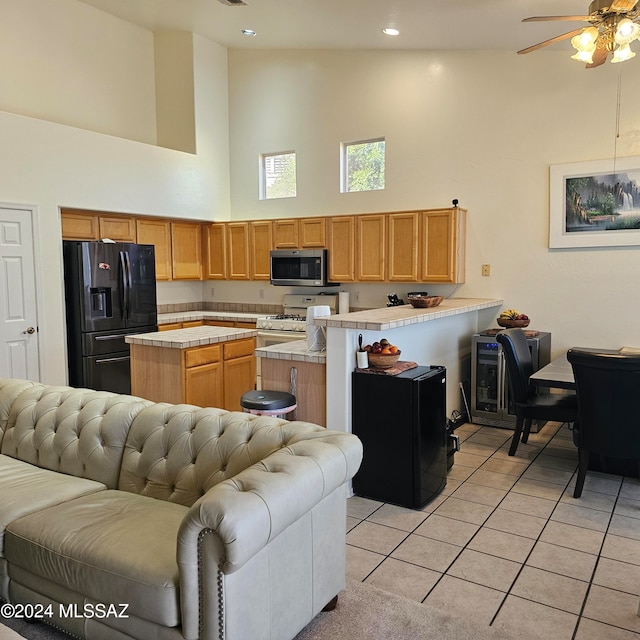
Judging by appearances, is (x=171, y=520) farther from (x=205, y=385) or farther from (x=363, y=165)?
(x=363, y=165)

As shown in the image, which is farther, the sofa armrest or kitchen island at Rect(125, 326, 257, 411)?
kitchen island at Rect(125, 326, 257, 411)

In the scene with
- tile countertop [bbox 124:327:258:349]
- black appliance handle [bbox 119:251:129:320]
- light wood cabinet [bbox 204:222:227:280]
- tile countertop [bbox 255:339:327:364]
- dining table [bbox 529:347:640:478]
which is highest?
light wood cabinet [bbox 204:222:227:280]

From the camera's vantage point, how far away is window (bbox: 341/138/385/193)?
242 inches

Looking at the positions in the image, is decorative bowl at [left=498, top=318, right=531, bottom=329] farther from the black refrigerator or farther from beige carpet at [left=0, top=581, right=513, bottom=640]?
the black refrigerator

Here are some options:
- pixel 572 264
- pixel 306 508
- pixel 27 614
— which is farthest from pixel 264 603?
pixel 572 264

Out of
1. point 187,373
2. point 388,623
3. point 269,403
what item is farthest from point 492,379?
point 388,623

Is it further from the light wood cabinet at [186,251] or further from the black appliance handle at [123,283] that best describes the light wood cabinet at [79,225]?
the light wood cabinet at [186,251]

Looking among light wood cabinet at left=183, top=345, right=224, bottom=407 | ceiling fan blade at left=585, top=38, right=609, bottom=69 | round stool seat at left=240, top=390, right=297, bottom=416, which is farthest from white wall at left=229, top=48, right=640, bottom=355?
round stool seat at left=240, top=390, right=297, bottom=416

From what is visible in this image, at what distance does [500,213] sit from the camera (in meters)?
5.49

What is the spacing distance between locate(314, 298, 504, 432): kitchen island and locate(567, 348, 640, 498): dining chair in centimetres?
109

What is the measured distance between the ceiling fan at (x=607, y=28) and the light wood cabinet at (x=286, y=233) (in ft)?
11.8

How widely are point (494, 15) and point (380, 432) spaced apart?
3.42 m

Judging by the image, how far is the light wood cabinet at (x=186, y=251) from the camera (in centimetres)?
689

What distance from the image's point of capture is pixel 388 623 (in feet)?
7.37
